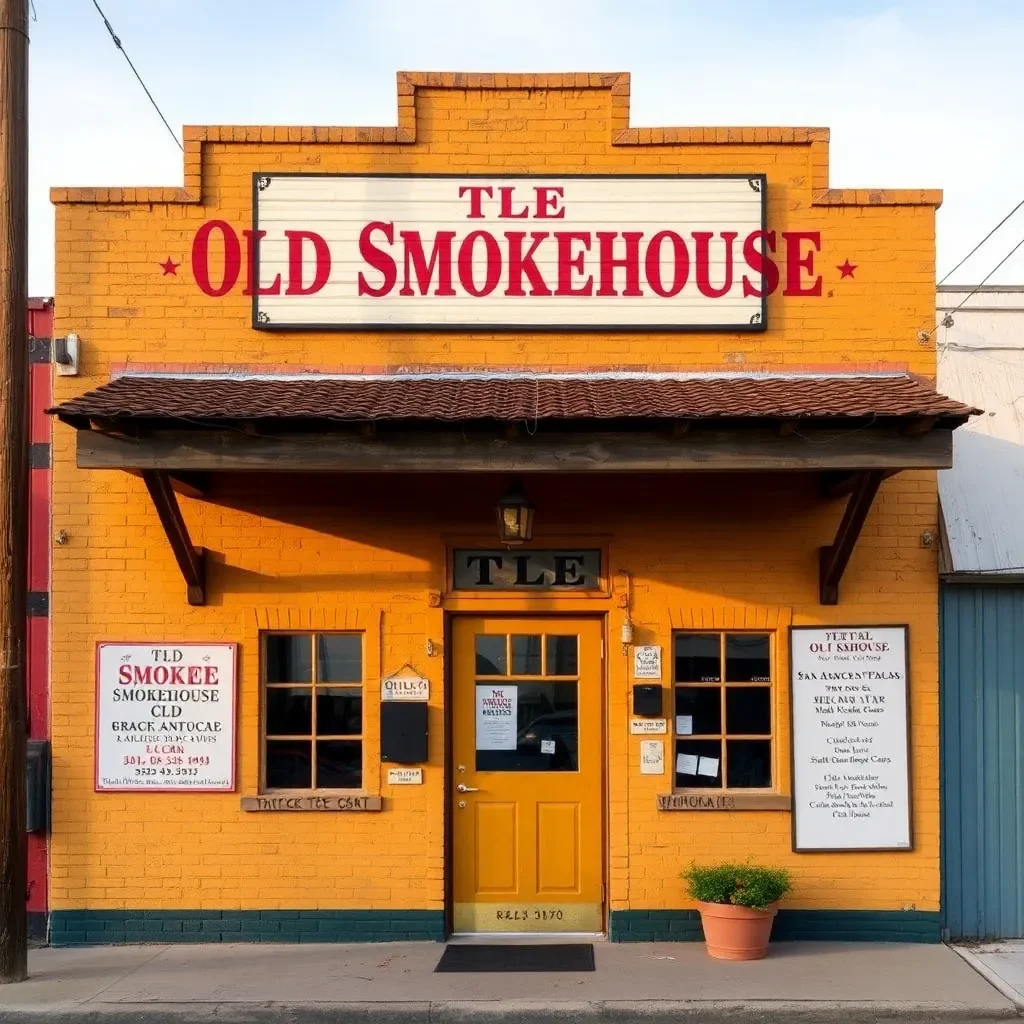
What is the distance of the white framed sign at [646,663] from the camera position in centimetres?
908

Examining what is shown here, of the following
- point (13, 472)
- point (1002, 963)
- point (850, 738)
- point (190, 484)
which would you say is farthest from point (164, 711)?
point (1002, 963)

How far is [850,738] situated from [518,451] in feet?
10.9

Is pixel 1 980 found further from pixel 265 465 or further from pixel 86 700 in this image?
pixel 265 465

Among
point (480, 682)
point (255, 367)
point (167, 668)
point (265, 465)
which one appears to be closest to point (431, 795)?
point (480, 682)

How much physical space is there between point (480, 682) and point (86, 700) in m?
2.83

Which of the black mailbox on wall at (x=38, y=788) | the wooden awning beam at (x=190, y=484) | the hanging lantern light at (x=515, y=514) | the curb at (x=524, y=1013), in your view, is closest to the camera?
the curb at (x=524, y=1013)

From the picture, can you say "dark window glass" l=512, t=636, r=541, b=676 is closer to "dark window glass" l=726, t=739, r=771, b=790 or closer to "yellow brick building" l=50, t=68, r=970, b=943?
"yellow brick building" l=50, t=68, r=970, b=943

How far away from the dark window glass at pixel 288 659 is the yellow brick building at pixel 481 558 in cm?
2

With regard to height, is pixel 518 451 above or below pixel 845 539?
above

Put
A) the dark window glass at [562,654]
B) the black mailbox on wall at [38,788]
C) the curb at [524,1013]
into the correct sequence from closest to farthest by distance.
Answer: the curb at [524,1013]
the black mailbox on wall at [38,788]
the dark window glass at [562,654]

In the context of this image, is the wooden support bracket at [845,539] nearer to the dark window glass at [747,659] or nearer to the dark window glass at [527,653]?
the dark window glass at [747,659]

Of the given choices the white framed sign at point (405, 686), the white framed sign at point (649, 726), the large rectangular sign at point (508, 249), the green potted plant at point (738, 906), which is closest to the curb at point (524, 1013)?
the green potted plant at point (738, 906)

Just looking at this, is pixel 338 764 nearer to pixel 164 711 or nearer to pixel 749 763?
pixel 164 711

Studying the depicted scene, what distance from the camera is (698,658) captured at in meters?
9.20
